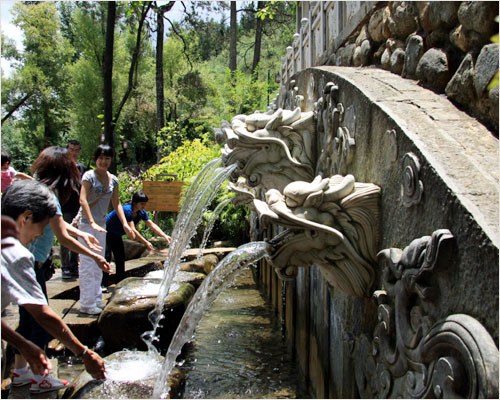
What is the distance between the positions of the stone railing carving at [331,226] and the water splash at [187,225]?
6.73 ft

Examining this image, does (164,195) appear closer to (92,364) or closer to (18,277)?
(92,364)

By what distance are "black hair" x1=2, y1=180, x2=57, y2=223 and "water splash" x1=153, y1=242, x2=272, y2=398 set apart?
117 centimetres

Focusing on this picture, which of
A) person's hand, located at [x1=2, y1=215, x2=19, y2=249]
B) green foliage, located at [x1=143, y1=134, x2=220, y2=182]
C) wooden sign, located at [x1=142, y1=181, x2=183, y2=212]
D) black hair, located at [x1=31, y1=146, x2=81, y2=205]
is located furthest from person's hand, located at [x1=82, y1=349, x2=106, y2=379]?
green foliage, located at [x1=143, y1=134, x2=220, y2=182]

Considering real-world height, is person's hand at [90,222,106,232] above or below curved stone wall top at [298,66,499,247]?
below

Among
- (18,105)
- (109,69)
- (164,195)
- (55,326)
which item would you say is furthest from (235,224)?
(18,105)

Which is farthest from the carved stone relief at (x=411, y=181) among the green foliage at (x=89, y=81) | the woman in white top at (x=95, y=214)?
the green foliage at (x=89, y=81)

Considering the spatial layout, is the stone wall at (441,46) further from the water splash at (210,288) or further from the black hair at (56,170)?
the black hair at (56,170)

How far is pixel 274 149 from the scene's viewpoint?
450cm

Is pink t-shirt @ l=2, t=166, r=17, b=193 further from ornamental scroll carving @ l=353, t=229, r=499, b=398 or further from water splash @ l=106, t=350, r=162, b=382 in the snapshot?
ornamental scroll carving @ l=353, t=229, r=499, b=398

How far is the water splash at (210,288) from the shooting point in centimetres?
329

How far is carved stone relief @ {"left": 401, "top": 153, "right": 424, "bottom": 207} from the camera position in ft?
7.11

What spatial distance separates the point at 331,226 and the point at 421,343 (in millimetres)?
874

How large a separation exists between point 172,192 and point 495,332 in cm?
1085

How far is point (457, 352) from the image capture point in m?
1.70
